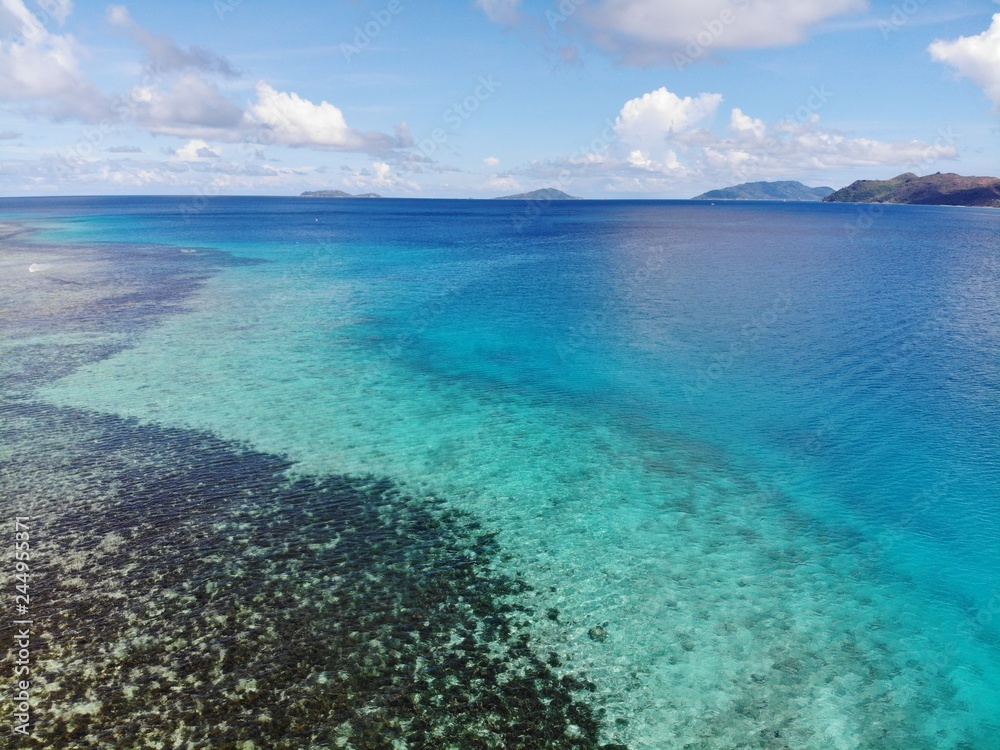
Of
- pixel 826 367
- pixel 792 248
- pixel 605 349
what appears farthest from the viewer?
pixel 792 248

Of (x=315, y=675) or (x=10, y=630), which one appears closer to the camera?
(x=315, y=675)

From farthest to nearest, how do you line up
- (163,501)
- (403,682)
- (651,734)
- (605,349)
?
(605,349)
(163,501)
(403,682)
(651,734)

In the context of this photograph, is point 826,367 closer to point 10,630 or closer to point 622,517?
point 622,517

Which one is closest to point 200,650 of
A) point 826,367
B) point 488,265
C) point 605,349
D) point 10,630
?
point 10,630

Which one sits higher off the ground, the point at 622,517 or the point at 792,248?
the point at 792,248

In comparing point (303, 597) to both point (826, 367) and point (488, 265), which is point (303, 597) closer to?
point (826, 367)

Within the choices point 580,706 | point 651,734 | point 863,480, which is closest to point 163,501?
point 580,706
